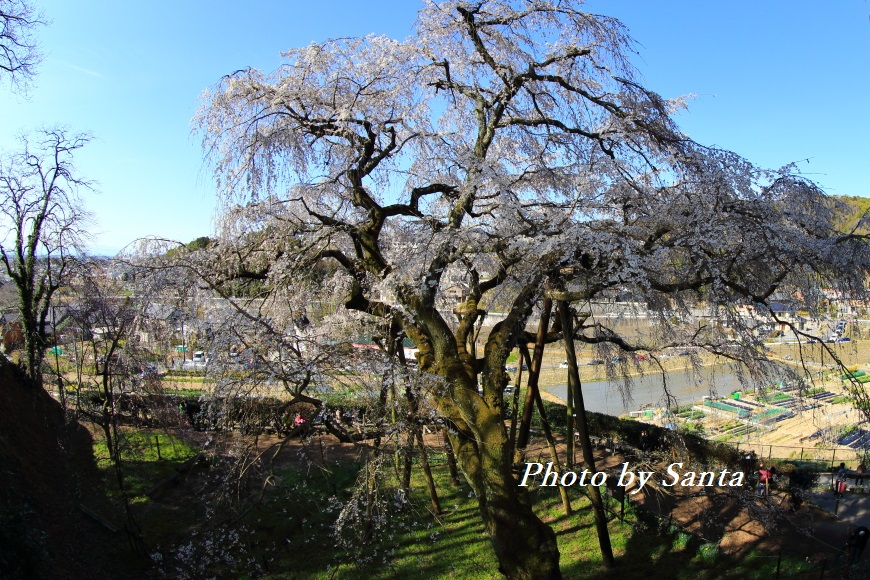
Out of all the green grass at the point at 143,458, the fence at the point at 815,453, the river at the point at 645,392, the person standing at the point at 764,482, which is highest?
the green grass at the point at 143,458

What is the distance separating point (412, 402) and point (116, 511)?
6.77 meters

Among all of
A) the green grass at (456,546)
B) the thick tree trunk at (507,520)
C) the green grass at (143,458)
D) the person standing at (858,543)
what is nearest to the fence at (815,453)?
the person standing at (858,543)

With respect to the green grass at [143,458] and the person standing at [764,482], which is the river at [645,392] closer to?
the person standing at [764,482]

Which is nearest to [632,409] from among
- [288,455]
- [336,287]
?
[288,455]

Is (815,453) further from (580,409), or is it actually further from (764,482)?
(580,409)

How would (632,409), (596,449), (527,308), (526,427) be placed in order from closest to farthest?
(527,308), (526,427), (596,449), (632,409)

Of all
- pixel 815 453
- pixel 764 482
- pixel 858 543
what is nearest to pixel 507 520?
pixel 858 543

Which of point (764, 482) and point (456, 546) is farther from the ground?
point (456, 546)

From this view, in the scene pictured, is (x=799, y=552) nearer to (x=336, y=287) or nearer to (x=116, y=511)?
(x=336, y=287)

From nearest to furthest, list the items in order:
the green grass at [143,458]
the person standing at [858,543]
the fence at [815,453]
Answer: the person standing at [858,543], the green grass at [143,458], the fence at [815,453]

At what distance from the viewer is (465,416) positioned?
18.2 feet

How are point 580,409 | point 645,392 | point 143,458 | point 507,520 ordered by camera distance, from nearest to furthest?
point 507,520 < point 580,409 < point 143,458 < point 645,392

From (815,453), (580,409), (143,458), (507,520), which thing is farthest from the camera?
(815,453)

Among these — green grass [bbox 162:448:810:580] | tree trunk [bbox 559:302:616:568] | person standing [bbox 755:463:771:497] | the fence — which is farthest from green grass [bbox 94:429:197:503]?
the fence
